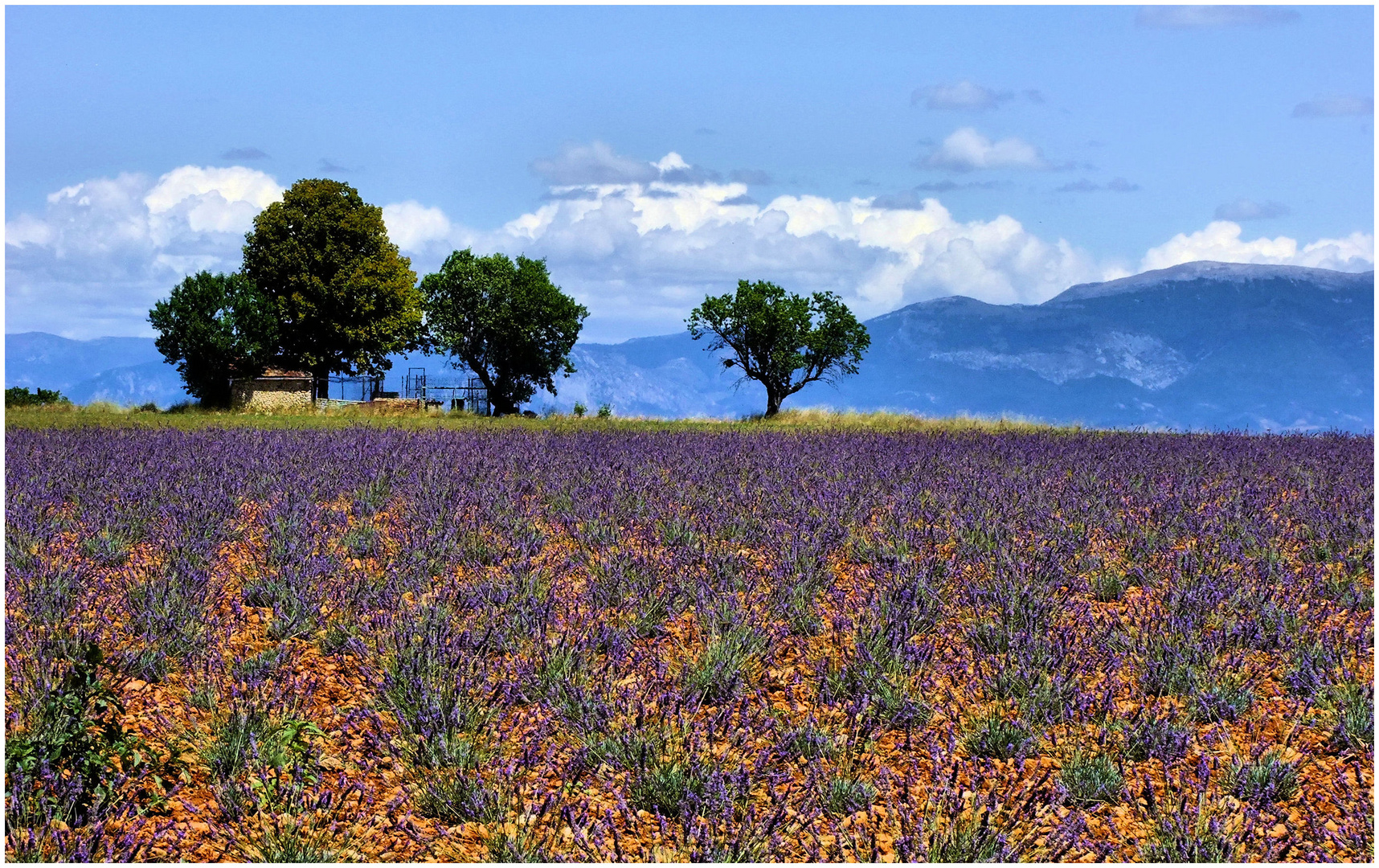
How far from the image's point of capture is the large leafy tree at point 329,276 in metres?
43.3

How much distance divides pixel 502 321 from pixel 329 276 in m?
8.22

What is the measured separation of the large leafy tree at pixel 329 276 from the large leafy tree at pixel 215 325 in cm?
139

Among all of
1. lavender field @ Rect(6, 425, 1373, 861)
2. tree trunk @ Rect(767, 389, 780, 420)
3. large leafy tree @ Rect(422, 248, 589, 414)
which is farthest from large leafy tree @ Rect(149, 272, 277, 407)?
lavender field @ Rect(6, 425, 1373, 861)

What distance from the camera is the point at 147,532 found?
780 cm

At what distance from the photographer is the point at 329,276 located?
143 feet

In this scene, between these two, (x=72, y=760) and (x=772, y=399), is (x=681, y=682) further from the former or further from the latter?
(x=772, y=399)

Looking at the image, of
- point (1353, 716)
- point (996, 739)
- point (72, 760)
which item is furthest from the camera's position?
point (1353, 716)

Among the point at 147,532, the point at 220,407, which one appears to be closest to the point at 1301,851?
the point at 147,532

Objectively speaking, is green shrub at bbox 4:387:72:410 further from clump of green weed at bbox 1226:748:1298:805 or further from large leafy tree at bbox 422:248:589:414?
clump of green weed at bbox 1226:748:1298:805

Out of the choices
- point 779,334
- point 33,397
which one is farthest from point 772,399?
point 33,397

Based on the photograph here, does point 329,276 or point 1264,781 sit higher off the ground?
point 329,276

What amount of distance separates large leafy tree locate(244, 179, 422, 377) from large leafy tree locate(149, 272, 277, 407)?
139 centimetres

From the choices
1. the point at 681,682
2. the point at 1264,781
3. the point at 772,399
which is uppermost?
the point at 772,399

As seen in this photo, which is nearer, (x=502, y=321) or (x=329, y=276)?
(x=329, y=276)
